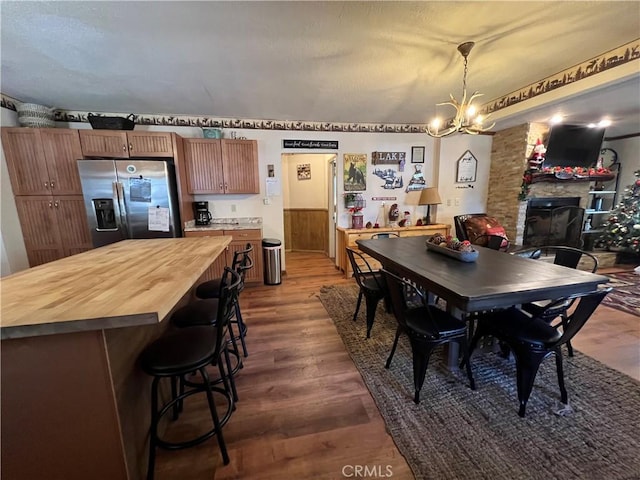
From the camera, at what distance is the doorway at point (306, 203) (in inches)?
228

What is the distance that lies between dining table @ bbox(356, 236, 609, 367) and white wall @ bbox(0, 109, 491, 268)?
2.43m

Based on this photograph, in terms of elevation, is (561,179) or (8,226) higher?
(561,179)

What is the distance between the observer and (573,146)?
4324 mm

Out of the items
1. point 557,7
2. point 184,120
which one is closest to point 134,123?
point 184,120

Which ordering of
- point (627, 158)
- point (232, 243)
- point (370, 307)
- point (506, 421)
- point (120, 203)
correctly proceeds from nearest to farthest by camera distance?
point (506, 421) → point (370, 307) → point (120, 203) → point (232, 243) → point (627, 158)

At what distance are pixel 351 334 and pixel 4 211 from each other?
4.26 meters

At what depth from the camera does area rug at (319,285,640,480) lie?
1338 mm

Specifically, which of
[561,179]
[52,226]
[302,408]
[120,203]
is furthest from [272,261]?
[561,179]

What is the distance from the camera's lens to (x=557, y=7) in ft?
5.78

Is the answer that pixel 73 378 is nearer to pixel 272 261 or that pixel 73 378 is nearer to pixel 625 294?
pixel 272 261

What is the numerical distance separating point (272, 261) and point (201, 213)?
1.31 metres

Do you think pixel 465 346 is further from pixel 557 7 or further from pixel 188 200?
pixel 188 200

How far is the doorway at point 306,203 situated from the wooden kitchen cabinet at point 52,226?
3438 millimetres

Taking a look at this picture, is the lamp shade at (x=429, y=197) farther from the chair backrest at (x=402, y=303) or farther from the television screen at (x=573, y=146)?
the chair backrest at (x=402, y=303)
